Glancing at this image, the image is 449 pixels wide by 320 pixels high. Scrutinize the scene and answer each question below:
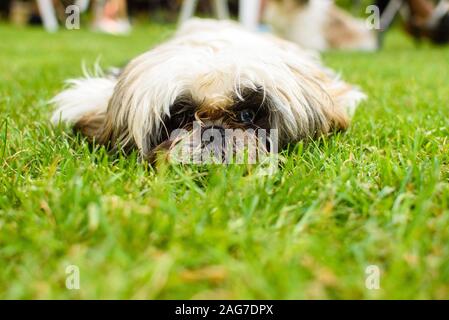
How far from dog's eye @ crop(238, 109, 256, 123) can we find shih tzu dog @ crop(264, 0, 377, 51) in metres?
7.58

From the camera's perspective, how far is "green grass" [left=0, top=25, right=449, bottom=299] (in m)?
1.52

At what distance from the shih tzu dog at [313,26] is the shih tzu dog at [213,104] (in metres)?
7.41

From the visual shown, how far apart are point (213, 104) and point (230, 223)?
100 centimetres

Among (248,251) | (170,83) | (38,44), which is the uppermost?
(170,83)

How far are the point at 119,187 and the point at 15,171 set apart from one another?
0.57 metres

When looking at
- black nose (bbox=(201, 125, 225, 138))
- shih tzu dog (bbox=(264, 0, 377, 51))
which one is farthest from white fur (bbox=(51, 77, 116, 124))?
shih tzu dog (bbox=(264, 0, 377, 51))

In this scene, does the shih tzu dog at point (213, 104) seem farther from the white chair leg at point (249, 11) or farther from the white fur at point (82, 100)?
the white chair leg at point (249, 11)

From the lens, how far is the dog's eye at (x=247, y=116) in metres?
2.79

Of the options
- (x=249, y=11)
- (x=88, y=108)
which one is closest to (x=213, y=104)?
(x=88, y=108)

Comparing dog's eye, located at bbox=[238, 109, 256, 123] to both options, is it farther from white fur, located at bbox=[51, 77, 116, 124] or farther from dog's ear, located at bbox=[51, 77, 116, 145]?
white fur, located at bbox=[51, 77, 116, 124]

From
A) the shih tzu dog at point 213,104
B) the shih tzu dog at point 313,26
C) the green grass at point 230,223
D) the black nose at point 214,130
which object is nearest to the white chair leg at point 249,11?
the shih tzu dog at point 313,26

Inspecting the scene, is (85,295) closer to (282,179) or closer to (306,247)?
(306,247)

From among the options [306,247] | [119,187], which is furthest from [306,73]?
[306,247]
